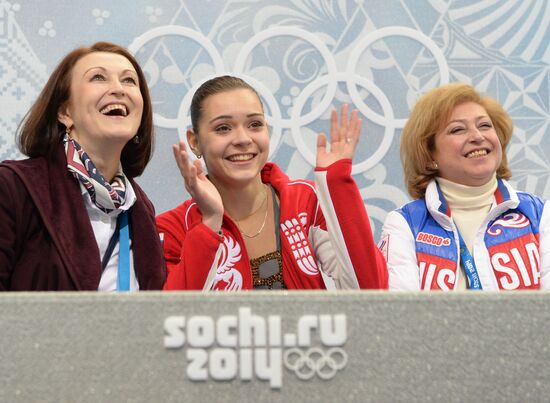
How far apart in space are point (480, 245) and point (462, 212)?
141 millimetres

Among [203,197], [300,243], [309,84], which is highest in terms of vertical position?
[309,84]

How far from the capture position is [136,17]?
111 inches

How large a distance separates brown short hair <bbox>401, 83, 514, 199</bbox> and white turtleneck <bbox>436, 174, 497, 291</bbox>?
10 centimetres

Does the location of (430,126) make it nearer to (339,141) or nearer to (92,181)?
(339,141)

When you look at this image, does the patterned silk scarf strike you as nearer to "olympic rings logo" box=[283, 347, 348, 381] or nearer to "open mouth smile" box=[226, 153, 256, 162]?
"open mouth smile" box=[226, 153, 256, 162]

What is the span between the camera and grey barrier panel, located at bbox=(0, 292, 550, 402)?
84 centimetres

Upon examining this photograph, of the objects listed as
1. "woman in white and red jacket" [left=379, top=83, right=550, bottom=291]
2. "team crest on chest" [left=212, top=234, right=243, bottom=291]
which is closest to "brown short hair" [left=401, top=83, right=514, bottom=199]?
"woman in white and red jacket" [left=379, top=83, right=550, bottom=291]

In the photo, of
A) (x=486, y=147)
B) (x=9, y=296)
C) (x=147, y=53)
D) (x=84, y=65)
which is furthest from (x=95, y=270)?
(x=147, y=53)

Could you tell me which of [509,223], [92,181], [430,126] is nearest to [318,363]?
[92,181]

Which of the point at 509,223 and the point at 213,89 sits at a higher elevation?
the point at 213,89

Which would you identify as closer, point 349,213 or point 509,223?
point 349,213

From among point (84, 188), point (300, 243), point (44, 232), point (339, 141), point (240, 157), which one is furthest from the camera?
point (240, 157)

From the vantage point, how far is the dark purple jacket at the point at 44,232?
5.05 ft

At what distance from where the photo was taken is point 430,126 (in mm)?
2309
